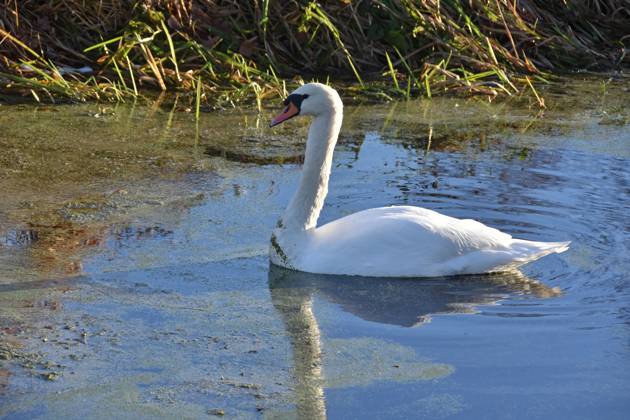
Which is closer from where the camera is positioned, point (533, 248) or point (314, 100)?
point (533, 248)

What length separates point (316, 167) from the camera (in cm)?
538

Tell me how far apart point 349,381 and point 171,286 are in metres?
1.19

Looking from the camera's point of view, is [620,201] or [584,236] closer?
[584,236]

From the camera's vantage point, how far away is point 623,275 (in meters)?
5.04

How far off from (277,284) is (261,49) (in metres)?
4.49

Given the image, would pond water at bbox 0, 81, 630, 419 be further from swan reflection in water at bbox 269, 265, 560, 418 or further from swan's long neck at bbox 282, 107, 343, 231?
swan's long neck at bbox 282, 107, 343, 231

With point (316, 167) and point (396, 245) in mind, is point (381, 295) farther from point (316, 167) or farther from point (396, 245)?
point (316, 167)

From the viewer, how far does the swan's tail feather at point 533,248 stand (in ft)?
16.9

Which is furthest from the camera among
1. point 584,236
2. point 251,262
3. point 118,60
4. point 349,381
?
point 118,60

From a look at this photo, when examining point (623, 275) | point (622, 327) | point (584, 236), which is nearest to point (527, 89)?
point (584, 236)

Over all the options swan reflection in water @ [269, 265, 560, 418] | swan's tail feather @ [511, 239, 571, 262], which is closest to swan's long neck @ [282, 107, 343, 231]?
swan reflection in water @ [269, 265, 560, 418]

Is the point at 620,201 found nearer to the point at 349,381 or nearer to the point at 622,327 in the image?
the point at 622,327

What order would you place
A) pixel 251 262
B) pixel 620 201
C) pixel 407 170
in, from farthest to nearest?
pixel 407 170, pixel 620 201, pixel 251 262

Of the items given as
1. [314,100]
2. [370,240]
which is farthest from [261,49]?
[370,240]
